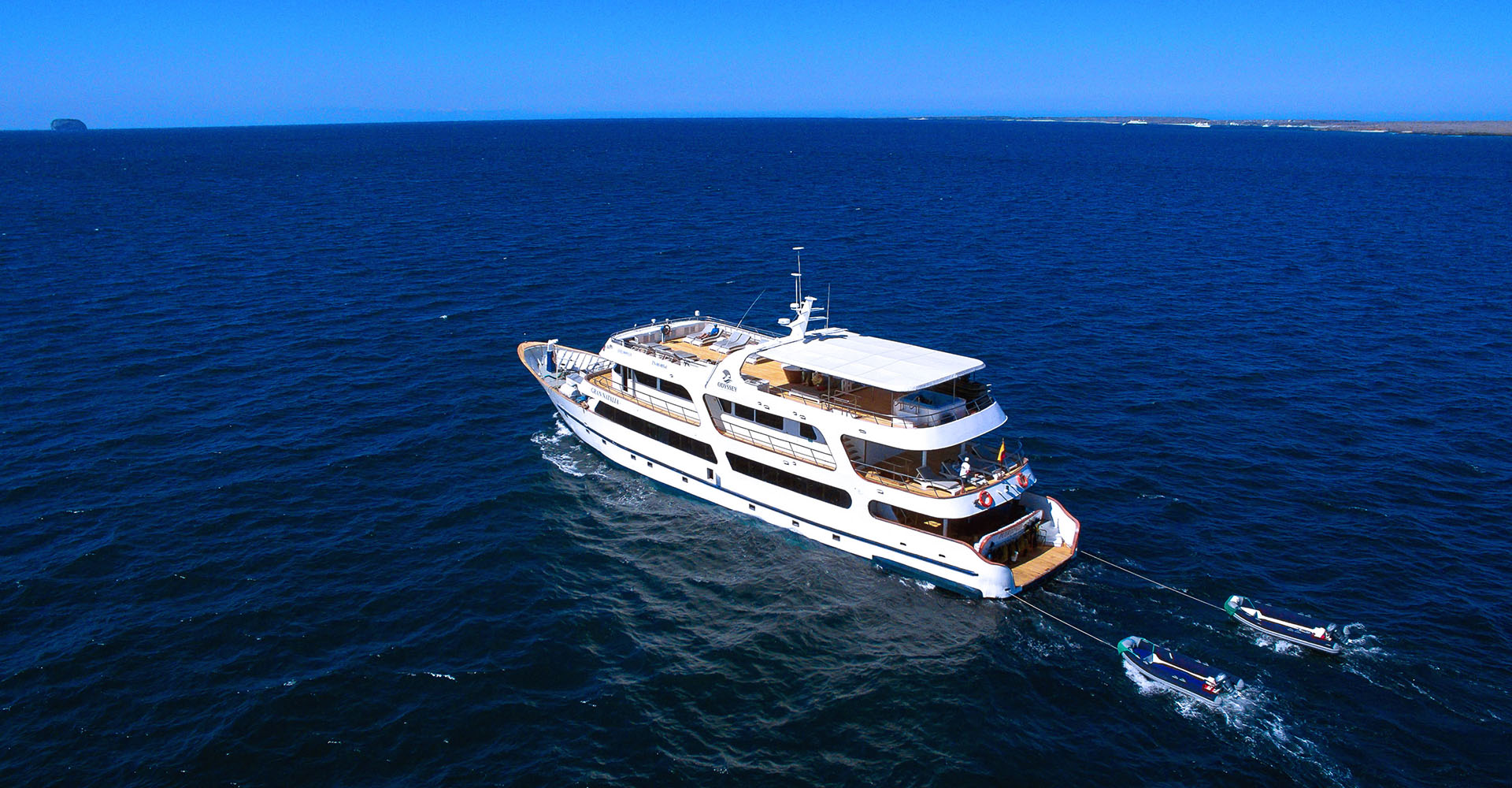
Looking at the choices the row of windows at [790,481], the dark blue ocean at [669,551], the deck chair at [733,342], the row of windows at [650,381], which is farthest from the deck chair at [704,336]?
the row of windows at [790,481]

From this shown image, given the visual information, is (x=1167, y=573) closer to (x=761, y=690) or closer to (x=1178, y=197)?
(x=761, y=690)

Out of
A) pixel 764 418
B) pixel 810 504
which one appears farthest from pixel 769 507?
pixel 764 418

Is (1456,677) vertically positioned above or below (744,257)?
below

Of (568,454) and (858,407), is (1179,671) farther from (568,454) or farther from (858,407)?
(568,454)

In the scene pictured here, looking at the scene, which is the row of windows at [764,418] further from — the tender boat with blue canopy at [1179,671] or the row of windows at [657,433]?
the tender boat with blue canopy at [1179,671]

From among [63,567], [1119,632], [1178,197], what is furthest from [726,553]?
[1178,197]

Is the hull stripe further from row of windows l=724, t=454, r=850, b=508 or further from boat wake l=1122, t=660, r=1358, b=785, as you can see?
boat wake l=1122, t=660, r=1358, b=785

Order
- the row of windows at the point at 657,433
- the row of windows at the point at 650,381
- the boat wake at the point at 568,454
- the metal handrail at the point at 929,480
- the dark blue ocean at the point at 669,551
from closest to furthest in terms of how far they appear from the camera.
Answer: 1. the dark blue ocean at the point at 669,551
2. the metal handrail at the point at 929,480
3. the row of windows at the point at 657,433
4. the row of windows at the point at 650,381
5. the boat wake at the point at 568,454
